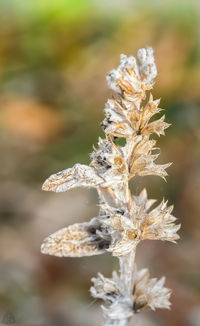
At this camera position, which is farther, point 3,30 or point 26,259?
point 3,30

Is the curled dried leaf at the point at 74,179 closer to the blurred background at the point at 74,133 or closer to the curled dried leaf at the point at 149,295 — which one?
the curled dried leaf at the point at 149,295

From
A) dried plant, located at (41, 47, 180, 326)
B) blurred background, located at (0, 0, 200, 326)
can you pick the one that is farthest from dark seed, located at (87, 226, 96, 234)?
blurred background, located at (0, 0, 200, 326)

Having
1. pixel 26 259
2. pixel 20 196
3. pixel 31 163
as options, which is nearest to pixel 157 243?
pixel 26 259

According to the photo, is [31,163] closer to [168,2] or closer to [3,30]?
[3,30]

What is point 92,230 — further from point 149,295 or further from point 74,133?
point 74,133

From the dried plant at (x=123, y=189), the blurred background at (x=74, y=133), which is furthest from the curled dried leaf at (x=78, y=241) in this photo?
the blurred background at (x=74, y=133)

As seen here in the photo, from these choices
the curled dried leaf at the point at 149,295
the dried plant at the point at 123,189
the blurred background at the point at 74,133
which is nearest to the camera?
the dried plant at the point at 123,189
